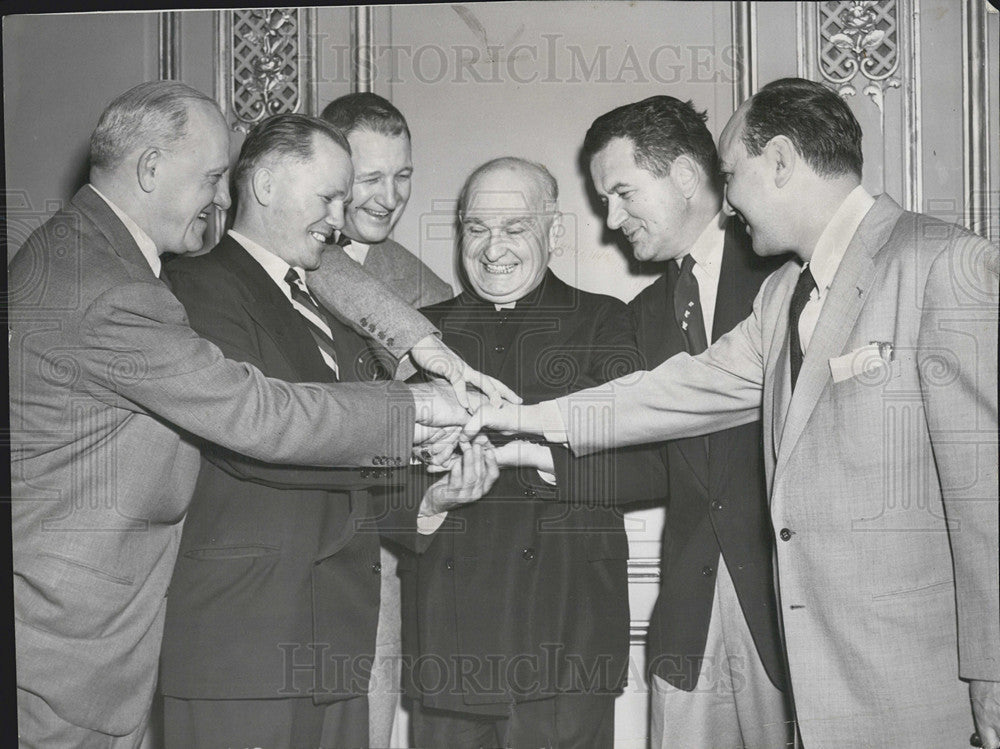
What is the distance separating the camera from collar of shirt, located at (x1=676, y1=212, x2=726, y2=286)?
2.72 m

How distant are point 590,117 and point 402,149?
0.48 meters

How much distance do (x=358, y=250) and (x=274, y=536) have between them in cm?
74

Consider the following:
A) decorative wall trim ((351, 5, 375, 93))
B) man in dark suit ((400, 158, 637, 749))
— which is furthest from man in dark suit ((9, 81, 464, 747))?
decorative wall trim ((351, 5, 375, 93))

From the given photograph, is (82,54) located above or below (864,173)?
above

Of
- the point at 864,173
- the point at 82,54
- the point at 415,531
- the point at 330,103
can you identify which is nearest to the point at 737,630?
the point at 415,531

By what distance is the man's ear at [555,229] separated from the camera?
275cm

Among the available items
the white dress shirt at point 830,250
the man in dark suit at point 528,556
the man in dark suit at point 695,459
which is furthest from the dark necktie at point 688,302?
the white dress shirt at point 830,250

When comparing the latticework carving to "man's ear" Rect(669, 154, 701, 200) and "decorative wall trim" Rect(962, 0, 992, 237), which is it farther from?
"man's ear" Rect(669, 154, 701, 200)

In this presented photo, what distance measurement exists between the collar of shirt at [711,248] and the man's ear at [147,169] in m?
1.30

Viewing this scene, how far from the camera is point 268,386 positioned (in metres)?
2.61

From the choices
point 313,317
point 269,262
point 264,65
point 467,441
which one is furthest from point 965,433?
point 264,65

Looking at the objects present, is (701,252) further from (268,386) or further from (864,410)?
(268,386)

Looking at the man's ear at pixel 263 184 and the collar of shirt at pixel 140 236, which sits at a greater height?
the man's ear at pixel 263 184

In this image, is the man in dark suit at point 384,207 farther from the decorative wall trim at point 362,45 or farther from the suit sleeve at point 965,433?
the suit sleeve at point 965,433
